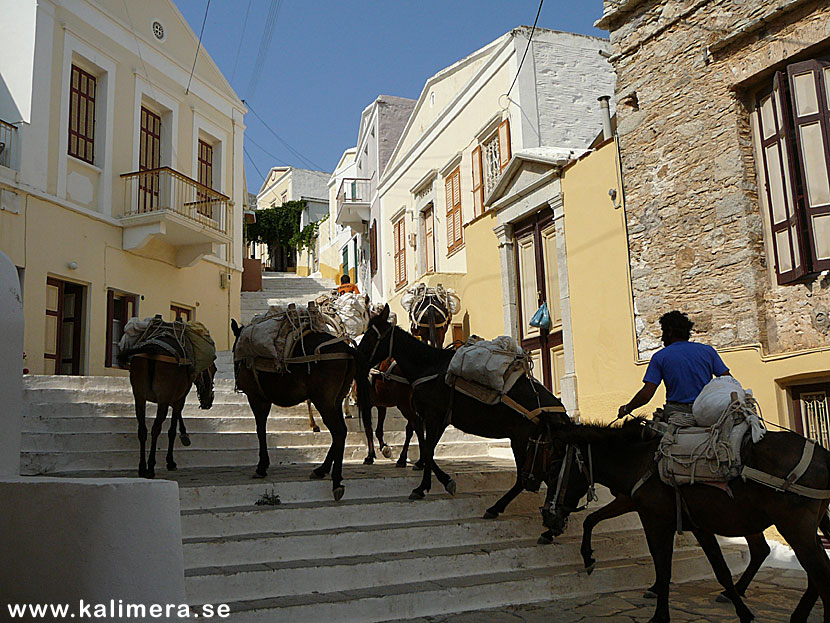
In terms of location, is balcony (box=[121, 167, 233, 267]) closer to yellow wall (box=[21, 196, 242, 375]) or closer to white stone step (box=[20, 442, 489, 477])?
yellow wall (box=[21, 196, 242, 375])

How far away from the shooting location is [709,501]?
189 inches

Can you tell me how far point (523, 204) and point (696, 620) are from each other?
7525 mm

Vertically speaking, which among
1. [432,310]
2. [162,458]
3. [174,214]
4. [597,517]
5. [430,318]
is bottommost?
[597,517]

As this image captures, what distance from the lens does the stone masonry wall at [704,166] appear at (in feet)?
24.9

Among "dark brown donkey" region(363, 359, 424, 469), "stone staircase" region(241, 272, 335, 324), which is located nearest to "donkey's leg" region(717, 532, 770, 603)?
→ "dark brown donkey" region(363, 359, 424, 469)

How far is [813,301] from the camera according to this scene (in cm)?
723

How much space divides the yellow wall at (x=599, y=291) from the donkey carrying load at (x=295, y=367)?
12.3 feet

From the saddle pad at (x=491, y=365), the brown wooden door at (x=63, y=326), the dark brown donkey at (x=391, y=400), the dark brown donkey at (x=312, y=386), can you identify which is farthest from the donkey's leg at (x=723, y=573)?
the brown wooden door at (x=63, y=326)

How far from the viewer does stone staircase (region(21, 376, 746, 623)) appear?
4961 mm

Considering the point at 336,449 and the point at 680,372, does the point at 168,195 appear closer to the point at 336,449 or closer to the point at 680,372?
the point at 336,449

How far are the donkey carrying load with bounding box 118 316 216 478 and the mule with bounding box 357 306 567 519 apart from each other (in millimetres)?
1844

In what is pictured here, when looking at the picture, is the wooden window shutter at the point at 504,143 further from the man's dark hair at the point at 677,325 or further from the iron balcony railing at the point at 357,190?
the iron balcony railing at the point at 357,190

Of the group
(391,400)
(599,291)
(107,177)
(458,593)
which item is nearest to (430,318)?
(599,291)

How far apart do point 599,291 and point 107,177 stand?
33.9 ft
